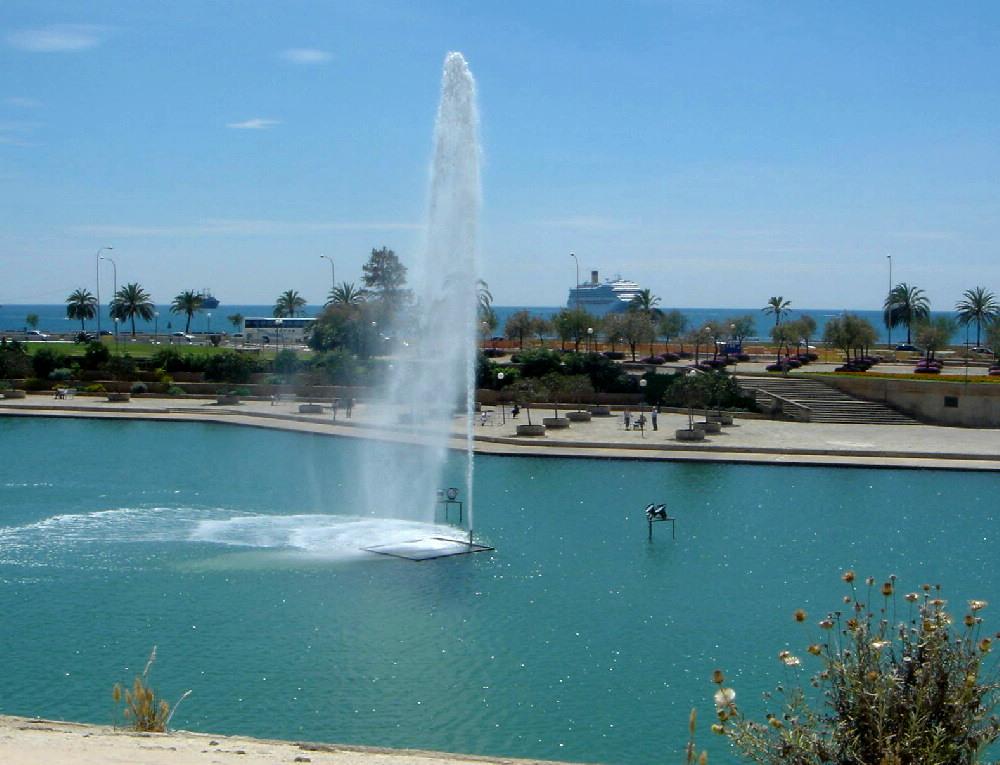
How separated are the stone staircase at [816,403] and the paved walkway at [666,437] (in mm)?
1039

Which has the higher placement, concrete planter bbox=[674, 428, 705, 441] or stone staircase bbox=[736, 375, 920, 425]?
stone staircase bbox=[736, 375, 920, 425]

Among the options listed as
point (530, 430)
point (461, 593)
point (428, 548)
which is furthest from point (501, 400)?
point (461, 593)

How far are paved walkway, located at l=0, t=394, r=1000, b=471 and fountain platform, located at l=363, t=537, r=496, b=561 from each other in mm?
11378

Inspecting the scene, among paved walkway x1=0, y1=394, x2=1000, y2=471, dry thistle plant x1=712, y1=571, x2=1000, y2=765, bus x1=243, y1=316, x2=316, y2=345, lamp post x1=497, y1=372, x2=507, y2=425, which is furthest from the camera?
bus x1=243, y1=316, x2=316, y2=345

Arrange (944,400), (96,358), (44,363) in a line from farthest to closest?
1. (96,358)
2. (44,363)
3. (944,400)

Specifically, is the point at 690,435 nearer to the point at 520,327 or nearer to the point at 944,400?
the point at 944,400

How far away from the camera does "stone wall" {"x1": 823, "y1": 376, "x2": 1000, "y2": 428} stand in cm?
4509

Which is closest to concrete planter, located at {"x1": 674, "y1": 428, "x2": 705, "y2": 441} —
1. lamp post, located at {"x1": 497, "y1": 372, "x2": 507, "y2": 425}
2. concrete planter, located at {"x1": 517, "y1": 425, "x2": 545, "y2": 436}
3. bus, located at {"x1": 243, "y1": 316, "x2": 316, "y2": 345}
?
concrete planter, located at {"x1": 517, "y1": 425, "x2": 545, "y2": 436}

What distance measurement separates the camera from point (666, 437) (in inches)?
1604

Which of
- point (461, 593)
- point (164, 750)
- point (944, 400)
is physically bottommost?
point (461, 593)

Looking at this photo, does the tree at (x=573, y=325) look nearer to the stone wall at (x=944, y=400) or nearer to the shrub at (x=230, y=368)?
the shrub at (x=230, y=368)

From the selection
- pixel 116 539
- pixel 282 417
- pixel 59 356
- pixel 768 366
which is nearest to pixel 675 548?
pixel 116 539

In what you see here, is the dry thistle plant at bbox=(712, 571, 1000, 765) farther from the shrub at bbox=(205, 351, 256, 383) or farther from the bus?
the bus

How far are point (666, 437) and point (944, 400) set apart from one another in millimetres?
12887
